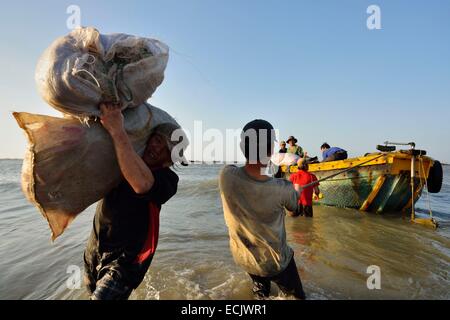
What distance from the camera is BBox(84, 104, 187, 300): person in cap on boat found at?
6.12 ft

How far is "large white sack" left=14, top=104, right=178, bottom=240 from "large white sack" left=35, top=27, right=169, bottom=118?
0.10 m

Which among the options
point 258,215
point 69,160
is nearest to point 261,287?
point 258,215

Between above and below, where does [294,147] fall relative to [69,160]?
below

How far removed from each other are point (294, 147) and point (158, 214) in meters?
10.3

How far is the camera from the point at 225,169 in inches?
99.7

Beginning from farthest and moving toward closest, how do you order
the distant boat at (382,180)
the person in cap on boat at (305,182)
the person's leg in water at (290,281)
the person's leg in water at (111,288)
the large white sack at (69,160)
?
the distant boat at (382,180) → the person in cap on boat at (305,182) → the person's leg in water at (290,281) → the person's leg in water at (111,288) → the large white sack at (69,160)

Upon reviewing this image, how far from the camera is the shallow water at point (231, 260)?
379 centimetres

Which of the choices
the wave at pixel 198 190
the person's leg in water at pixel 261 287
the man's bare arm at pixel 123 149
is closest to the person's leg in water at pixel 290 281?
the person's leg in water at pixel 261 287

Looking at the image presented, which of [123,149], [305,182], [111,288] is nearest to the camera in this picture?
[123,149]

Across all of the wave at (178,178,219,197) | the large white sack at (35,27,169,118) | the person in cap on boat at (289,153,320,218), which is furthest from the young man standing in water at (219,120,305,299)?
the wave at (178,178,219,197)

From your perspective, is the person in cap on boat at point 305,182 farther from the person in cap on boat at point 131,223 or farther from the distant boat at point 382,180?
the person in cap on boat at point 131,223

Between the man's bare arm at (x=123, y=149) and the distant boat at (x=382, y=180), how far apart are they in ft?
23.1

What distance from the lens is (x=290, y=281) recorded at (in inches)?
107

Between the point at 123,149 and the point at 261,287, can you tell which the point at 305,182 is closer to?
the point at 261,287
